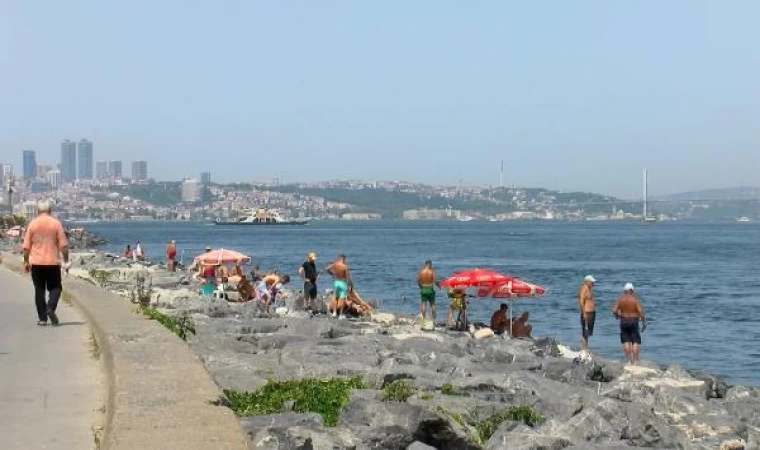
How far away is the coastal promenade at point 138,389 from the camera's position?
17.9 ft

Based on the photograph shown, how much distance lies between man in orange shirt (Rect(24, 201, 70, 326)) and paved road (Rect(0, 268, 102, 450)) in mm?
492

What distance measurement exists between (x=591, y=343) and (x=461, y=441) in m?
18.1

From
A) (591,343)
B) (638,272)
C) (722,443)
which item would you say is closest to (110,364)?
(722,443)

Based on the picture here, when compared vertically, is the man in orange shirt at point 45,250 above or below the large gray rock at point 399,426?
above

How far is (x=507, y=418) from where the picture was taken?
8.72 m

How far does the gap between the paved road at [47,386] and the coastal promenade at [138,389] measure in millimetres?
15

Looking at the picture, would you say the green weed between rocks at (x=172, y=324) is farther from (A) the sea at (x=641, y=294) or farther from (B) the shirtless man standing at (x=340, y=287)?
(A) the sea at (x=641, y=294)

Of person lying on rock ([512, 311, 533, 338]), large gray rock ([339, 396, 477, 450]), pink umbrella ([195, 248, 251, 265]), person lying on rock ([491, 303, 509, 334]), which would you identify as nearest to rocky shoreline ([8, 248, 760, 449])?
large gray rock ([339, 396, 477, 450])

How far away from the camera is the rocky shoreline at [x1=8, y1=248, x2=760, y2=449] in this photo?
7.16 meters

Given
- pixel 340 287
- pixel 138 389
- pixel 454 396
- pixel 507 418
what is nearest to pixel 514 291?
pixel 340 287

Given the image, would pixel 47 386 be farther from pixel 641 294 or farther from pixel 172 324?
pixel 641 294

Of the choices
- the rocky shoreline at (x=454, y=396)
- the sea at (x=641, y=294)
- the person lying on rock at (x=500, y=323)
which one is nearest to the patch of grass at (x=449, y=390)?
the rocky shoreline at (x=454, y=396)

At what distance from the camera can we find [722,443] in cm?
1034

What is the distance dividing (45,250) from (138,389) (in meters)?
5.67
